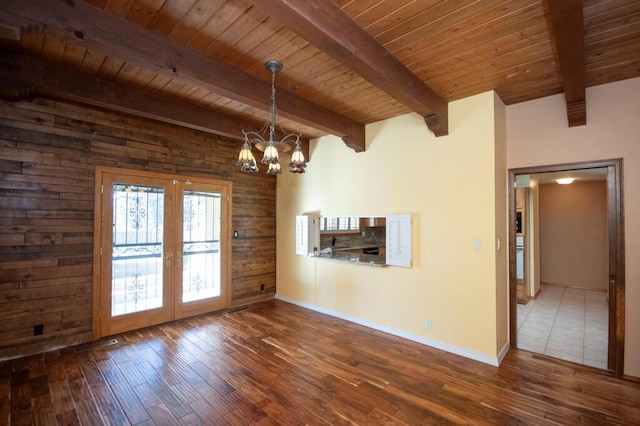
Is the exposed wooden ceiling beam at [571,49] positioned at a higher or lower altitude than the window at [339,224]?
higher

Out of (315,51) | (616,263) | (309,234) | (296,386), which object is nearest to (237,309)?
(309,234)

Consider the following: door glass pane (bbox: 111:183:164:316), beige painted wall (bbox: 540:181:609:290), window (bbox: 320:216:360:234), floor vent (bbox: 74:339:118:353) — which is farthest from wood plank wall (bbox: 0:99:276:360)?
beige painted wall (bbox: 540:181:609:290)

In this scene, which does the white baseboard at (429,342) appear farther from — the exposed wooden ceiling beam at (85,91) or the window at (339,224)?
the exposed wooden ceiling beam at (85,91)

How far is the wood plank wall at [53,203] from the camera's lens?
3252 millimetres

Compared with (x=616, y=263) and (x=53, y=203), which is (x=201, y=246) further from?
(x=616, y=263)

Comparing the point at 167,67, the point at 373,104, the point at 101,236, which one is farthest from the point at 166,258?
the point at 373,104

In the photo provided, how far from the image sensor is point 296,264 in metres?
5.51

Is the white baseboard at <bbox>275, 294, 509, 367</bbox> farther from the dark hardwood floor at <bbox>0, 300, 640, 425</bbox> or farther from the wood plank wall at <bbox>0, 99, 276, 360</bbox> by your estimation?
the wood plank wall at <bbox>0, 99, 276, 360</bbox>

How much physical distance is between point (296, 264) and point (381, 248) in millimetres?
1718

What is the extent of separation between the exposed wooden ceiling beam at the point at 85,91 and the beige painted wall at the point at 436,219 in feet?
7.46

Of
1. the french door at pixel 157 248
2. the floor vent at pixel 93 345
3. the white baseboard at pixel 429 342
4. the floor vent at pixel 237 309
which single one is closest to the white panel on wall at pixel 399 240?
the white baseboard at pixel 429 342

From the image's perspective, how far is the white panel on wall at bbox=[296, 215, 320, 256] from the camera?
5.11m

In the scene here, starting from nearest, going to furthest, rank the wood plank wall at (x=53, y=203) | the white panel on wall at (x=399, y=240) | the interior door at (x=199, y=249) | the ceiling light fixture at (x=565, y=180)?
1. the wood plank wall at (x=53, y=203)
2. the white panel on wall at (x=399, y=240)
3. the interior door at (x=199, y=249)
4. the ceiling light fixture at (x=565, y=180)

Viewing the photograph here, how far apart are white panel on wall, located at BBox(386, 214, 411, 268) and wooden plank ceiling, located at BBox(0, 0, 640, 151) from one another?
4.25 feet
